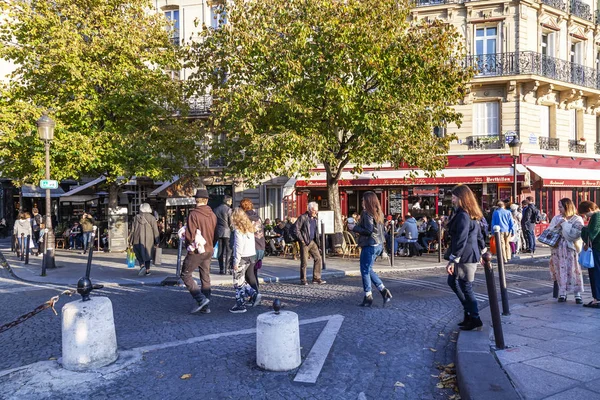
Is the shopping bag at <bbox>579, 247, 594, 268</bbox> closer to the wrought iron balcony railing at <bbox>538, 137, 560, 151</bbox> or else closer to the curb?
the curb

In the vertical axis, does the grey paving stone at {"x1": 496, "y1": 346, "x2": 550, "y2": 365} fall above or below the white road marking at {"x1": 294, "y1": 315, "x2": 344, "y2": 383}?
above

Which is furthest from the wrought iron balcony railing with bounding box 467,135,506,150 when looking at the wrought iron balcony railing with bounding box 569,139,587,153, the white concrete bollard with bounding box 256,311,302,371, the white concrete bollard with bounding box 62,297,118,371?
the white concrete bollard with bounding box 62,297,118,371

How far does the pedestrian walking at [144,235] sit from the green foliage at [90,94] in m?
5.28

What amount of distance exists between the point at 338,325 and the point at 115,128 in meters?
13.2

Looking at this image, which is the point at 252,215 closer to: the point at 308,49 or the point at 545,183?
the point at 308,49

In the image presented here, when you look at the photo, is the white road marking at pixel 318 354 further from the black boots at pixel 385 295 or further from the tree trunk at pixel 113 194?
the tree trunk at pixel 113 194

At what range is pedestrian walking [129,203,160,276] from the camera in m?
11.0

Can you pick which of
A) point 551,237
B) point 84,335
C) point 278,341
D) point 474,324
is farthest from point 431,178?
point 84,335

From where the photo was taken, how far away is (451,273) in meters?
5.69

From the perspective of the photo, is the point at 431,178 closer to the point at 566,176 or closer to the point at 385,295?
the point at 566,176

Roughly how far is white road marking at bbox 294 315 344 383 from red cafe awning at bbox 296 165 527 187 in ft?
41.7

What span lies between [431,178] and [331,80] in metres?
8.97

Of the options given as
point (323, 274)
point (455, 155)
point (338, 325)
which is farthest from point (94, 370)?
point (455, 155)

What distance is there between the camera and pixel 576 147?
73.1 ft
